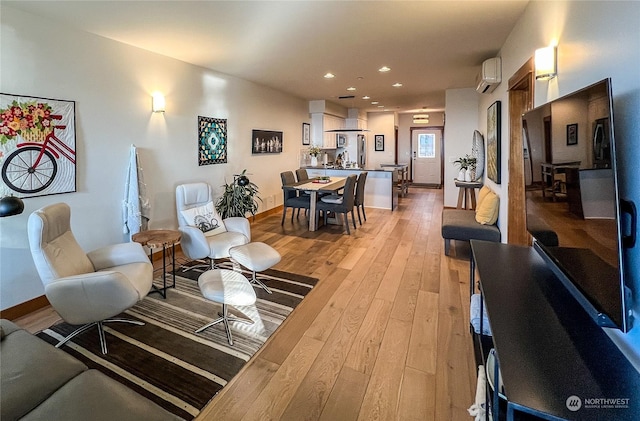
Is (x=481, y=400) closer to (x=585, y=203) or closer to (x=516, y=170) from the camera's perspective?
(x=585, y=203)

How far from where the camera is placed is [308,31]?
325 centimetres

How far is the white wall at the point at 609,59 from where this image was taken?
3.88 feet

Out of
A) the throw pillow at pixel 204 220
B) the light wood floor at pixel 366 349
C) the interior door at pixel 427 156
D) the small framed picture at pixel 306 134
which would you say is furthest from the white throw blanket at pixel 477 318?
the interior door at pixel 427 156

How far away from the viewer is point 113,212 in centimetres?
362

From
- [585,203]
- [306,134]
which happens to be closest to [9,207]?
[585,203]

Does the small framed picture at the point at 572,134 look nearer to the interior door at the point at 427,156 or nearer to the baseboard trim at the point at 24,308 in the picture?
the baseboard trim at the point at 24,308

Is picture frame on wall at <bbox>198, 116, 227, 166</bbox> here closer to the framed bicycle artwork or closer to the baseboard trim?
the framed bicycle artwork

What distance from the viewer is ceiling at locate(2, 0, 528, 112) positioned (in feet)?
8.92

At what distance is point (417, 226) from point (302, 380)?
4.37 meters

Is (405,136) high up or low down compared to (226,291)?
up

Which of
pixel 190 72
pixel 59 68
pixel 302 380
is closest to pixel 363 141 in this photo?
pixel 190 72

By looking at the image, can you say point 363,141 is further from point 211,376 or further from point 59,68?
point 211,376

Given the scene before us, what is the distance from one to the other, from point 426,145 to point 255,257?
33.2ft

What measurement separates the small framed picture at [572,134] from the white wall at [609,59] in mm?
140
